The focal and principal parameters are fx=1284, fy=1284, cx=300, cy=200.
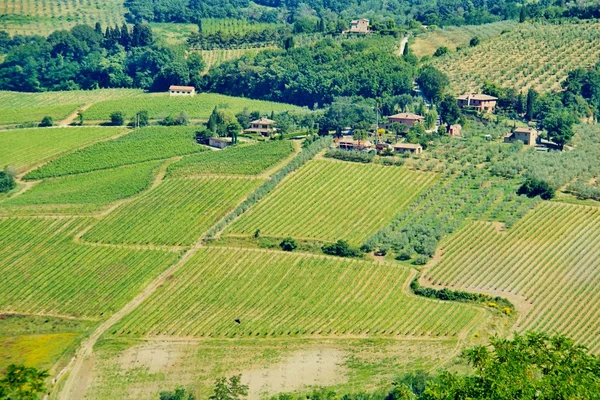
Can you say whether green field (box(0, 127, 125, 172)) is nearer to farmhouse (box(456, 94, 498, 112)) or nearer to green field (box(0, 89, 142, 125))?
green field (box(0, 89, 142, 125))

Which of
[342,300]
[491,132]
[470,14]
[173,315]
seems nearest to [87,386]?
[173,315]

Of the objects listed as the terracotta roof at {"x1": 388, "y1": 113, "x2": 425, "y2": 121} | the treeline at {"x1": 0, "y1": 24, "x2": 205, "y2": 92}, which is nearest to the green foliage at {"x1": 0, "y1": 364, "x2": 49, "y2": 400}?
the terracotta roof at {"x1": 388, "y1": 113, "x2": 425, "y2": 121}

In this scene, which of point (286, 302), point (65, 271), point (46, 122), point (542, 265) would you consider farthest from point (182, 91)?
point (542, 265)

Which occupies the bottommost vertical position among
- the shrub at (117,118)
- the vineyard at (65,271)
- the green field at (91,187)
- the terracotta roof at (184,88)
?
the vineyard at (65,271)

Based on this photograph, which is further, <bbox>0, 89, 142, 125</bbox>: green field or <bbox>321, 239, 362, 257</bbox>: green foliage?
<bbox>0, 89, 142, 125</bbox>: green field

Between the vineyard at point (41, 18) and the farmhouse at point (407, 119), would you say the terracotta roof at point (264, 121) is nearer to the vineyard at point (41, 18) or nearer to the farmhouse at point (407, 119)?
the farmhouse at point (407, 119)

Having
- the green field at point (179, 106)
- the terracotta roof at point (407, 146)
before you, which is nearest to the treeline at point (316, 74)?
the green field at point (179, 106)

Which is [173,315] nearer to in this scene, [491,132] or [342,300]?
[342,300]
